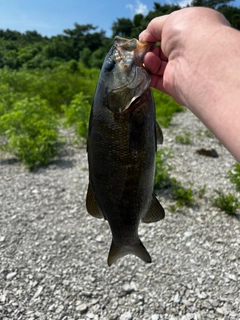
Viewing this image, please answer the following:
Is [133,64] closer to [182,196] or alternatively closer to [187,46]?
[187,46]

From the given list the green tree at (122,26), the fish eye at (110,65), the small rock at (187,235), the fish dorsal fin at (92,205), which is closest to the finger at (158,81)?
the fish eye at (110,65)

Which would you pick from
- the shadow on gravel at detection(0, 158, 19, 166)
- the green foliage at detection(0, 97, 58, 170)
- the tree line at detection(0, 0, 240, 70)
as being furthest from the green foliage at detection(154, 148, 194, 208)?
the tree line at detection(0, 0, 240, 70)

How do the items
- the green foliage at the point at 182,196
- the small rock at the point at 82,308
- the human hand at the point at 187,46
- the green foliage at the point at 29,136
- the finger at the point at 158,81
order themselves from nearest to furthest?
the human hand at the point at 187,46 → the finger at the point at 158,81 → the small rock at the point at 82,308 → the green foliage at the point at 182,196 → the green foliage at the point at 29,136

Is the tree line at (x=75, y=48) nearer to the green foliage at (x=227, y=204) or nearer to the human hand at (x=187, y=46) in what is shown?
the green foliage at (x=227, y=204)

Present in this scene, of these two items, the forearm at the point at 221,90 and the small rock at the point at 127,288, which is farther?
the small rock at the point at 127,288

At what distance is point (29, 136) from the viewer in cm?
828

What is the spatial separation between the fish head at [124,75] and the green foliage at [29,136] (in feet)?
20.3

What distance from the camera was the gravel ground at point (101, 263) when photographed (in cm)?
414

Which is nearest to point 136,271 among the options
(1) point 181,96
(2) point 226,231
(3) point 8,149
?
(2) point 226,231

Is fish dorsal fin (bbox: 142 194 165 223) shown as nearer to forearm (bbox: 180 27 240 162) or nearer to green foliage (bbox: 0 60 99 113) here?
forearm (bbox: 180 27 240 162)

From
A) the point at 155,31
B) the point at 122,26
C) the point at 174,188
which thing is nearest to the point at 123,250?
the point at 155,31

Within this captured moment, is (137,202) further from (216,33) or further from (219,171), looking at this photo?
(219,171)

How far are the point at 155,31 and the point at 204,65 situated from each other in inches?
26.7

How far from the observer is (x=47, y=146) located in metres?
8.18
